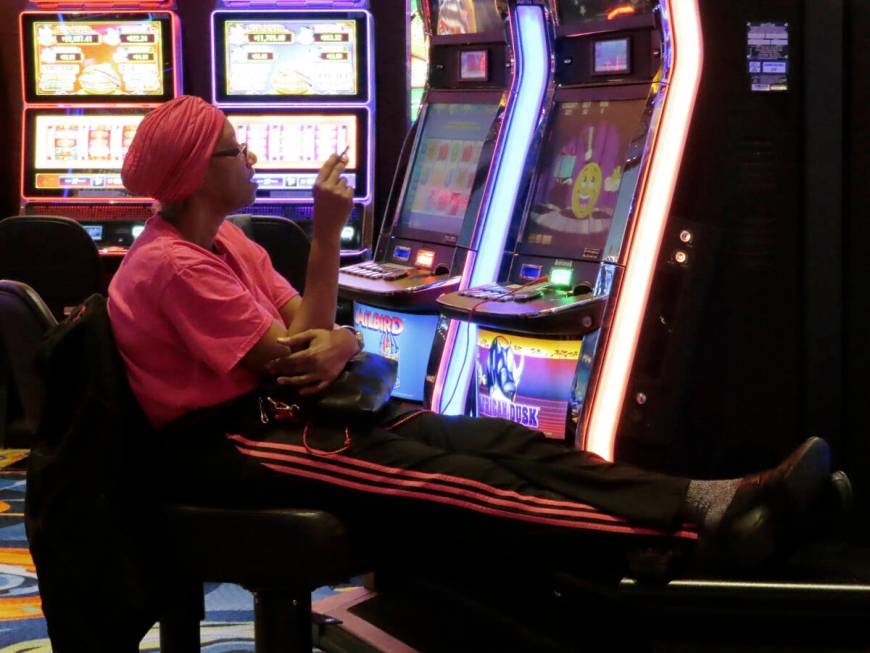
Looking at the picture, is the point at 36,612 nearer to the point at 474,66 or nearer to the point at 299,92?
the point at 474,66

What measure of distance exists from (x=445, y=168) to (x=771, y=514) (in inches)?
101

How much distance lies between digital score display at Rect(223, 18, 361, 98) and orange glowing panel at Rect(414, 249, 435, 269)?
1666 mm

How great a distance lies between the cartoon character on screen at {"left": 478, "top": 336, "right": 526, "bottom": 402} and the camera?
3477mm

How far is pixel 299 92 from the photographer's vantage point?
18.2 ft

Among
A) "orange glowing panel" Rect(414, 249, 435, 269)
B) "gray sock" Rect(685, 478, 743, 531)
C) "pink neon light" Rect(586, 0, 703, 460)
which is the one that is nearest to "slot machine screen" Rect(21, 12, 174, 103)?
"orange glowing panel" Rect(414, 249, 435, 269)

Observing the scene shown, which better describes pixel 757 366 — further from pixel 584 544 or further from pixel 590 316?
pixel 584 544

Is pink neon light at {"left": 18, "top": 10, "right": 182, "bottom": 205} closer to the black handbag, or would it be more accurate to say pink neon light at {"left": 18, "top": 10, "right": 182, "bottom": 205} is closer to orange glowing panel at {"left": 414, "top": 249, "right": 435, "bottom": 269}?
orange glowing panel at {"left": 414, "top": 249, "right": 435, "bottom": 269}

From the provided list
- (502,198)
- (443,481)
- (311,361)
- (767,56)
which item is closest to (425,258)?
(502,198)

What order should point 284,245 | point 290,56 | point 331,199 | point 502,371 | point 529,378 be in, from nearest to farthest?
point 331,199
point 284,245
point 529,378
point 502,371
point 290,56

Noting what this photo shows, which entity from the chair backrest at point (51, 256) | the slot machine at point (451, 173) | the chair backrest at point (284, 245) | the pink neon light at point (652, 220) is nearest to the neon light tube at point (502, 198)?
the slot machine at point (451, 173)

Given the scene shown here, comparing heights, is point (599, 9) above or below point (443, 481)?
above

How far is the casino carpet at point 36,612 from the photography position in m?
2.90

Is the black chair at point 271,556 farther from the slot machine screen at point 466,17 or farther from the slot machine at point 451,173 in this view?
the slot machine screen at point 466,17

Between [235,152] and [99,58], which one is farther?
[99,58]
